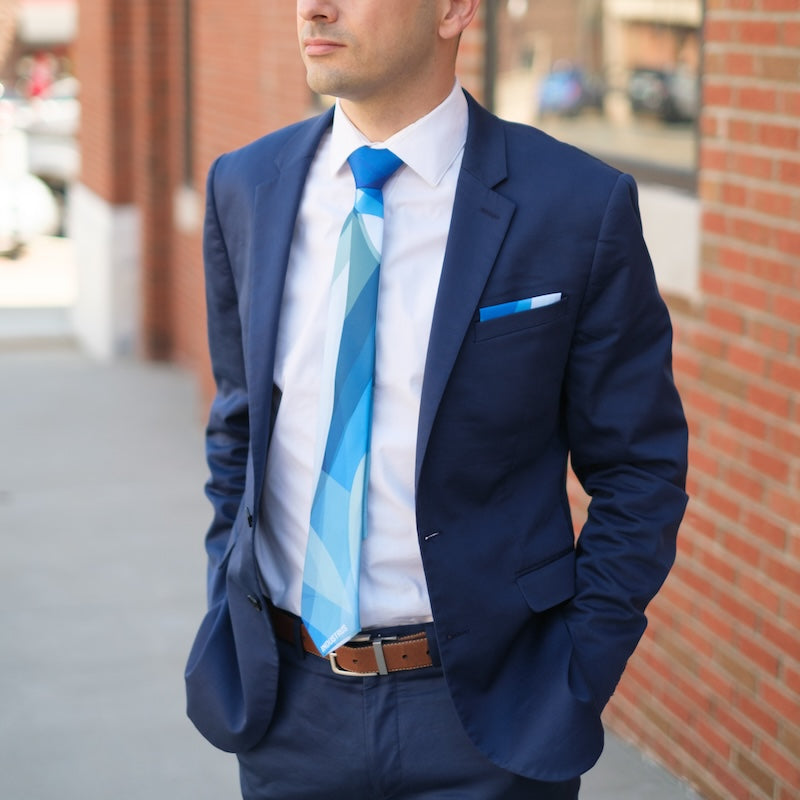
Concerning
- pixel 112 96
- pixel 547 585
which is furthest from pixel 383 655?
pixel 112 96

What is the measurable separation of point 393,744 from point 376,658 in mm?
153

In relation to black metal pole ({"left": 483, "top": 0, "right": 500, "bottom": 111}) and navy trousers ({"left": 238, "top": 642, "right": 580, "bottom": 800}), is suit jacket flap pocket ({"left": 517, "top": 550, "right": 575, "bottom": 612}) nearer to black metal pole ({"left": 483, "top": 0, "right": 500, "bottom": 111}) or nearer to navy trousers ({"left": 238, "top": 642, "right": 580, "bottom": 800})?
navy trousers ({"left": 238, "top": 642, "right": 580, "bottom": 800})

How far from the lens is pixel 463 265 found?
238 cm

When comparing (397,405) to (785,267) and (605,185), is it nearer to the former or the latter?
(605,185)

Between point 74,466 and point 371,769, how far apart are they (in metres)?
6.51

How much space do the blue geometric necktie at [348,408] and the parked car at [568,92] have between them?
305cm

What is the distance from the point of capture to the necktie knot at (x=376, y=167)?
245 centimetres

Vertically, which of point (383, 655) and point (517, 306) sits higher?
point (517, 306)

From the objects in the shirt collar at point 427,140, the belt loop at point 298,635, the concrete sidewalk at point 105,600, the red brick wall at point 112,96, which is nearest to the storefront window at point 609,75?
the concrete sidewalk at point 105,600

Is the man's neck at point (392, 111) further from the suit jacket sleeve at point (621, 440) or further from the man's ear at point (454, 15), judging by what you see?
the suit jacket sleeve at point (621, 440)

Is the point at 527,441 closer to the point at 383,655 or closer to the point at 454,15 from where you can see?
the point at 383,655

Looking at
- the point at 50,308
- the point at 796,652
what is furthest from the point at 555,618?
the point at 50,308

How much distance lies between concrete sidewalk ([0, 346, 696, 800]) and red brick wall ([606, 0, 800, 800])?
0.41 metres

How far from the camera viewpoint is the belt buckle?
2.47 m
